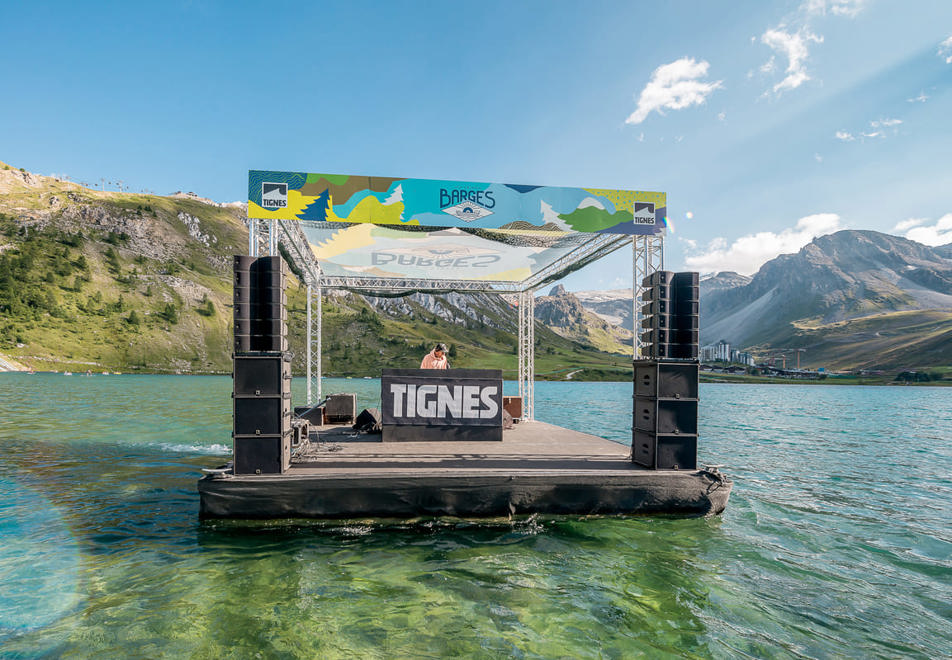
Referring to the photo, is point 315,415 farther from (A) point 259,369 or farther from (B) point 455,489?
(B) point 455,489

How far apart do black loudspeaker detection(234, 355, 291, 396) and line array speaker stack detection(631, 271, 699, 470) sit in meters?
6.93

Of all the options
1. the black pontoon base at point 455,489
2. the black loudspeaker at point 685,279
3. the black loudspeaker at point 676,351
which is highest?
the black loudspeaker at point 685,279

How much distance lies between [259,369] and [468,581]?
191 inches

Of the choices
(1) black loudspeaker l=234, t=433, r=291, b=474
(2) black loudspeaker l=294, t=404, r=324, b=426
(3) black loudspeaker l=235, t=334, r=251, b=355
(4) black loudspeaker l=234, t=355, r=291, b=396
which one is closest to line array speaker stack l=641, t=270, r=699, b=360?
(4) black loudspeaker l=234, t=355, r=291, b=396

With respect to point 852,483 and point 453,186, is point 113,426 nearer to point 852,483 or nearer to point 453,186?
point 453,186

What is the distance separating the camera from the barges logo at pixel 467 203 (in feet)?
33.9

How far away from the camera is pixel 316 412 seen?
1540 centimetres

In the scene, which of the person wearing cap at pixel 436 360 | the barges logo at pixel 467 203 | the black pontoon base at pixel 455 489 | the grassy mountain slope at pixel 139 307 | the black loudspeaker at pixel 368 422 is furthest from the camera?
the grassy mountain slope at pixel 139 307

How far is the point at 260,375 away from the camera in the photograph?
774 centimetres

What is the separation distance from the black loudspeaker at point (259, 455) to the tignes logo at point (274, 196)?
→ 16.7 feet

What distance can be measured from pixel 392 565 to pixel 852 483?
46.7ft

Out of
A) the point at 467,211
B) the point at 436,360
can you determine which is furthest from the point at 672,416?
the point at 436,360

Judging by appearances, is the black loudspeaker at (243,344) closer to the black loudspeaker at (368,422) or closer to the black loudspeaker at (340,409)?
the black loudspeaker at (368,422)

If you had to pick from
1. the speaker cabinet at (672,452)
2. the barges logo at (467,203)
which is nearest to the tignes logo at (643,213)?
the barges logo at (467,203)
